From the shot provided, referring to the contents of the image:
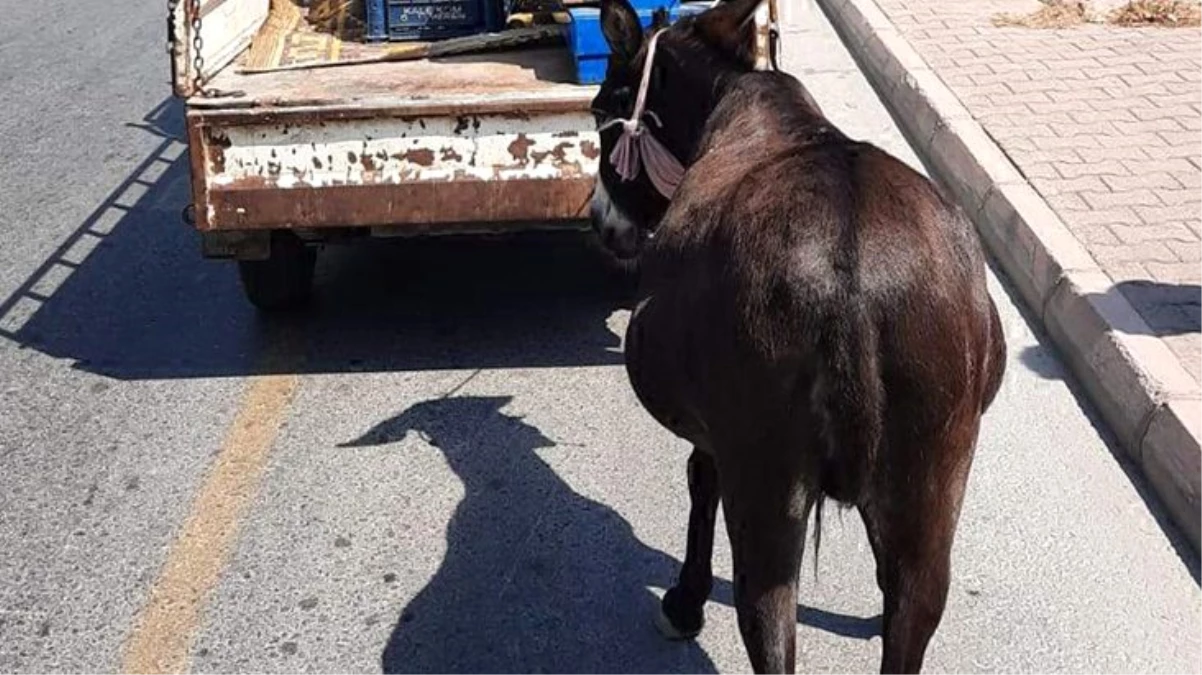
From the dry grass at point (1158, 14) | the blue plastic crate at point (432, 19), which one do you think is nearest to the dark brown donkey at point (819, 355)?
the blue plastic crate at point (432, 19)

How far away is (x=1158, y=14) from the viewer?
10969mm

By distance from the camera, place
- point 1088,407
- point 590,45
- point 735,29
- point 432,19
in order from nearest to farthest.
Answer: point 735,29
point 1088,407
point 590,45
point 432,19

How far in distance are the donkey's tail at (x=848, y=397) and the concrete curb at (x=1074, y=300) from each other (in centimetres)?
216

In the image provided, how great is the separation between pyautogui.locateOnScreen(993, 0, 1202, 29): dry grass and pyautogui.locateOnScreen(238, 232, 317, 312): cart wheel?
6.44 metres

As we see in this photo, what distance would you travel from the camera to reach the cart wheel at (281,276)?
6383 mm

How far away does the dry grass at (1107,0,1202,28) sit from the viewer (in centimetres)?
1084

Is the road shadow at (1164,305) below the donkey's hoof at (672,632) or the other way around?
the other way around

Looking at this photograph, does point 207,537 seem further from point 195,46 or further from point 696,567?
point 195,46

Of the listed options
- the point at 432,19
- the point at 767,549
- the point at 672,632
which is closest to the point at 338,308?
the point at 432,19

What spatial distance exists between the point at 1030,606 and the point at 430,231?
108 inches

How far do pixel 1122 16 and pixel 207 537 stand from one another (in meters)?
8.45

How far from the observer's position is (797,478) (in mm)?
3064

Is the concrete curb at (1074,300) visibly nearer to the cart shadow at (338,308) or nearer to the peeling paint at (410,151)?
the cart shadow at (338,308)

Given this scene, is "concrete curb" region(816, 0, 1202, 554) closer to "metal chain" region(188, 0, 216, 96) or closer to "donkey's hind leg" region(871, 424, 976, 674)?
"donkey's hind leg" region(871, 424, 976, 674)
